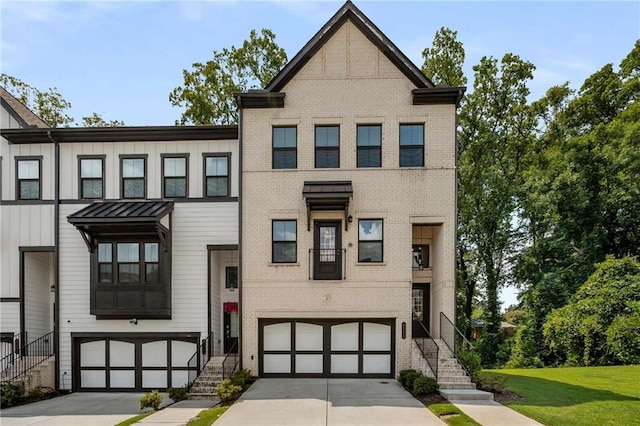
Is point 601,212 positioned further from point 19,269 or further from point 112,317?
point 19,269

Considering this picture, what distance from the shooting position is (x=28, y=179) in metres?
17.5

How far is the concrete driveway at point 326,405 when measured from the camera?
1073cm

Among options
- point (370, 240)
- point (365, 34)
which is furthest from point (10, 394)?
point (365, 34)

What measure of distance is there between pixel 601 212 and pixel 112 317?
25.1 meters

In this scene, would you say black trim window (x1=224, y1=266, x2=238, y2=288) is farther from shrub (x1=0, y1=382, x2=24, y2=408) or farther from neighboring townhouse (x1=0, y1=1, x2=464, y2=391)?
shrub (x1=0, y1=382, x2=24, y2=408)

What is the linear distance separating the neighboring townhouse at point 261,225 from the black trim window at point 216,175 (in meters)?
0.05

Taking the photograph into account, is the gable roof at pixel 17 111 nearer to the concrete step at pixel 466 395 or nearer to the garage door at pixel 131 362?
the garage door at pixel 131 362

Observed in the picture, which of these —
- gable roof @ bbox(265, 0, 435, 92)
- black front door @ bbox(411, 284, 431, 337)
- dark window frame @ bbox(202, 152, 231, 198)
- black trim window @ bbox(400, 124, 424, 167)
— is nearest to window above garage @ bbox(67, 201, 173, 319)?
dark window frame @ bbox(202, 152, 231, 198)

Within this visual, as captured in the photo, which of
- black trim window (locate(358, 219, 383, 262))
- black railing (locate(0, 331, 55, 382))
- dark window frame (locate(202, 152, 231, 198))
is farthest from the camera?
dark window frame (locate(202, 152, 231, 198))

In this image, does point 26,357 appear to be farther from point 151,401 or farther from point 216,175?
point 216,175

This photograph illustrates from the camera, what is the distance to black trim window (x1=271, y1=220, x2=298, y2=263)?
16.4 m

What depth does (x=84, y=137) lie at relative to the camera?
17328 millimetres

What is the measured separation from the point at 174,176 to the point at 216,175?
65.2 inches

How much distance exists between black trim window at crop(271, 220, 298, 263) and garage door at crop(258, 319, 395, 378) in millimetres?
2335
